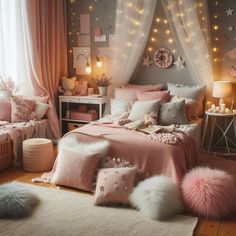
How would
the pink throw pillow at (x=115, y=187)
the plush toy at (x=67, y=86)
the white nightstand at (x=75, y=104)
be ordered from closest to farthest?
the pink throw pillow at (x=115, y=187) < the white nightstand at (x=75, y=104) < the plush toy at (x=67, y=86)

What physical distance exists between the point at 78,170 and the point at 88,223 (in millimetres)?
692

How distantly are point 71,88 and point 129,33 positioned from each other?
4.29 feet

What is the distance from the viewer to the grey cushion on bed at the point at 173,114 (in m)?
3.98

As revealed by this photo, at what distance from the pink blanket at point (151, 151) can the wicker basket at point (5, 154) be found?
3.23 feet

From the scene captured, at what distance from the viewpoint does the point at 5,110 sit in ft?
14.6

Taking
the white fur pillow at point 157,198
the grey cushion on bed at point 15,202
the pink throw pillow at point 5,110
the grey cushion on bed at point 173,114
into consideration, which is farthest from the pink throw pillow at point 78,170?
the pink throw pillow at point 5,110

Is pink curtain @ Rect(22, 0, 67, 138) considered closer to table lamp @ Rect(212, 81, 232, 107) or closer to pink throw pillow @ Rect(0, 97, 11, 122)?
pink throw pillow @ Rect(0, 97, 11, 122)

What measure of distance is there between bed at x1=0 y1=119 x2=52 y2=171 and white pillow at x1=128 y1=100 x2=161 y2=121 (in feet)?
4.46

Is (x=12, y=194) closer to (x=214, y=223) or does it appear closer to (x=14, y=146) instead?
(x=14, y=146)

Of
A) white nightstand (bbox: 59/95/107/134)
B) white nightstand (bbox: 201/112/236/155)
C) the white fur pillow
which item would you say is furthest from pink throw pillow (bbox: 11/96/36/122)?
white nightstand (bbox: 201/112/236/155)

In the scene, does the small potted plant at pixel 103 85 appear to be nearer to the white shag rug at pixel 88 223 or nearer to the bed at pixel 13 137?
the bed at pixel 13 137

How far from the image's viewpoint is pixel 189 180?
2.91m

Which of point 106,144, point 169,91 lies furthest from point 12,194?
point 169,91

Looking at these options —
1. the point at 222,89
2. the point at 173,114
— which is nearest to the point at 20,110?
the point at 173,114
